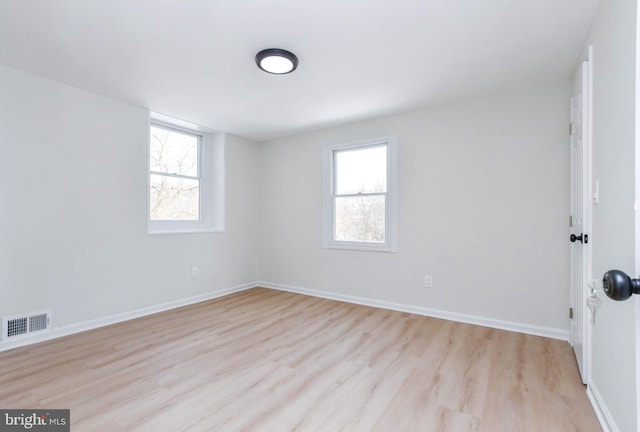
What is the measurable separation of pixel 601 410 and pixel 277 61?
3010mm

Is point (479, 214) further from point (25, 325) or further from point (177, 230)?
point (25, 325)

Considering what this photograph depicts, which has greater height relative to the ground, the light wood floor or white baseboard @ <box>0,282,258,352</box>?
white baseboard @ <box>0,282,258,352</box>

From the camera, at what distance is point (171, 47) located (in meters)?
2.27

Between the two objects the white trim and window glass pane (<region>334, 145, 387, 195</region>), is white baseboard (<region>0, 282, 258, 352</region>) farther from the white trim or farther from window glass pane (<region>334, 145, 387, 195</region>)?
the white trim

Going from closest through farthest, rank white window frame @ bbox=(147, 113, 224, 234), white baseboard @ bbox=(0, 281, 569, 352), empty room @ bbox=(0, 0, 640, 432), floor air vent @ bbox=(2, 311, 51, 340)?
empty room @ bbox=(0, 0, 640, 432)
floor air vent @ bbox=(2, 311, 51, 340)
white baseboard @ bbox=(0, 281, 569, 352)
white window frame @ bbox=(147, 113, 224, 234)

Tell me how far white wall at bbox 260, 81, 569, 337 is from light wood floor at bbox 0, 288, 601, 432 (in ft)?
1.27

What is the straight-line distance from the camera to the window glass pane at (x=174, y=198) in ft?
12.6

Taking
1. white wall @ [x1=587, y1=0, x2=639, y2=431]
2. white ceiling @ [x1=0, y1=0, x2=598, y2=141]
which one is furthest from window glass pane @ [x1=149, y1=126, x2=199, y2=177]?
white wall @ [x1=587, y1=0, x2=639, y2=431]

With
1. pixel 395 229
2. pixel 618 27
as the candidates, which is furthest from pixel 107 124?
pixel 618 27

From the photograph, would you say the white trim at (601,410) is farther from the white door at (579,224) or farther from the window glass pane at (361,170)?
the window glass pane at (361,170)

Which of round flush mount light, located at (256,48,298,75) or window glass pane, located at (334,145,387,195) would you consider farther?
window glass pane, located at (334,145,387,195)

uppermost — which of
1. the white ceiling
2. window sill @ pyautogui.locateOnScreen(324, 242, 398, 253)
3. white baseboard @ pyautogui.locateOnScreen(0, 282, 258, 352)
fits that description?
the white ceiling

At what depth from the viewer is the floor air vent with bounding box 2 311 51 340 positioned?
255cm
